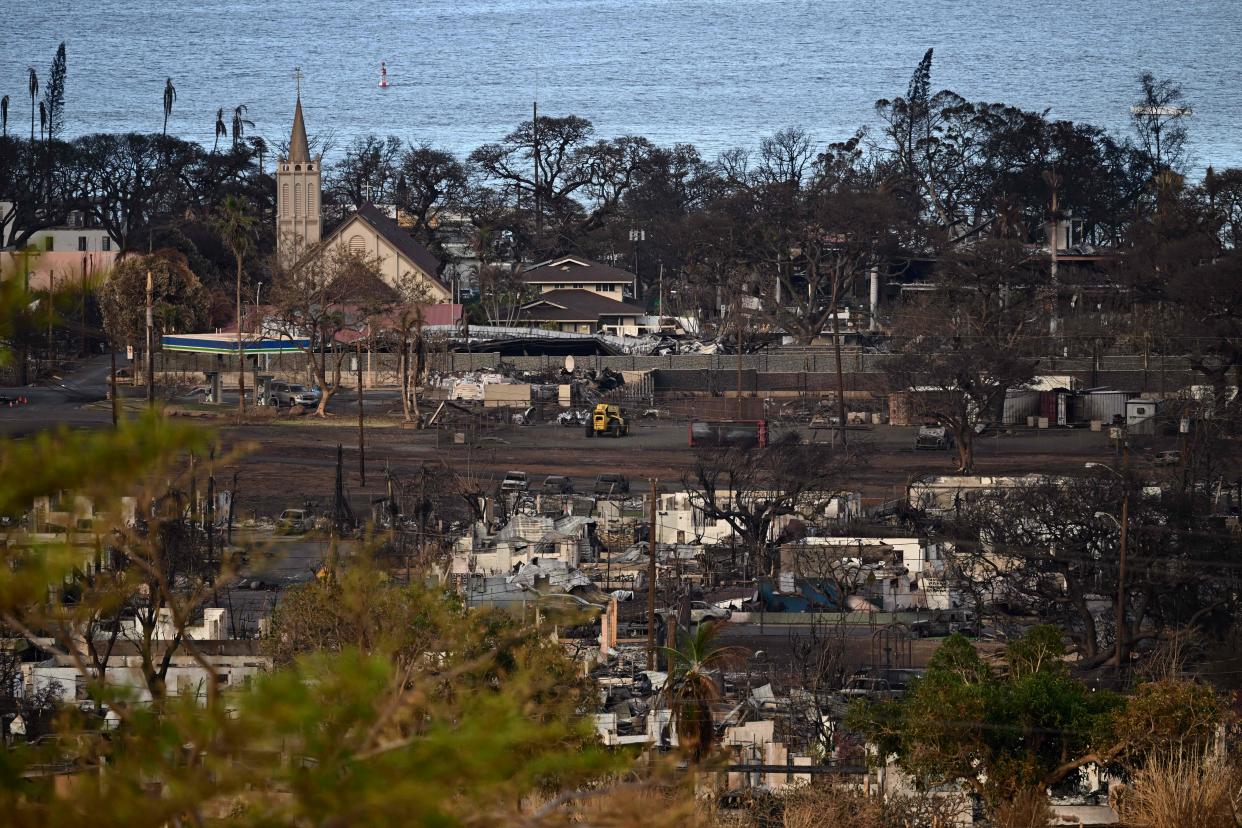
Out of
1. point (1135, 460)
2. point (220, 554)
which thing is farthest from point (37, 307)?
point (1135, 460)

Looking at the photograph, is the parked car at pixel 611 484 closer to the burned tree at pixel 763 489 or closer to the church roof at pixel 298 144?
the burned tree at pixel 763 489

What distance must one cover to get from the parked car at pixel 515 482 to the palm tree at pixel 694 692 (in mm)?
15349

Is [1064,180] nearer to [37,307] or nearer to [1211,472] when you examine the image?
[1211,472]

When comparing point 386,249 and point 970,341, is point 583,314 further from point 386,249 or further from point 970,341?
point 970,341

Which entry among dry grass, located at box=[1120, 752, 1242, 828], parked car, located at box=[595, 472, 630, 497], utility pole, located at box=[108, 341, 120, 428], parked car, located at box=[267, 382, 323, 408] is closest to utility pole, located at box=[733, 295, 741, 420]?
parked car, located at box=[267, 382, 323, 408]

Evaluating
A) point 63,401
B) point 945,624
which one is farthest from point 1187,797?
point 63,401

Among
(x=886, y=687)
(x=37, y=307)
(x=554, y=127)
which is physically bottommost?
(x=886, y=687)

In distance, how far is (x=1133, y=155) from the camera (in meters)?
97.9

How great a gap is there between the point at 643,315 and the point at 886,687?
58.8 meters

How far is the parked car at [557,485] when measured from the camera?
32375 millimetres

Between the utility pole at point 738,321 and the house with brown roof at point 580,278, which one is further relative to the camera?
the house with brown roof at point 580,278

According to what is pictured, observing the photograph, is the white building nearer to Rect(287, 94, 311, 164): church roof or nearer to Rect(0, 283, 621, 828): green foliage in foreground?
Rect(0, 283, 621, 828): green foliage in foreground

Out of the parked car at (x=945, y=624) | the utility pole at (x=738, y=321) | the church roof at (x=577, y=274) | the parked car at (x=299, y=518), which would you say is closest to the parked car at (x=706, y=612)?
the parked car at (x=945, y=624)

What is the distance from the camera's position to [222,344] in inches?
2261
